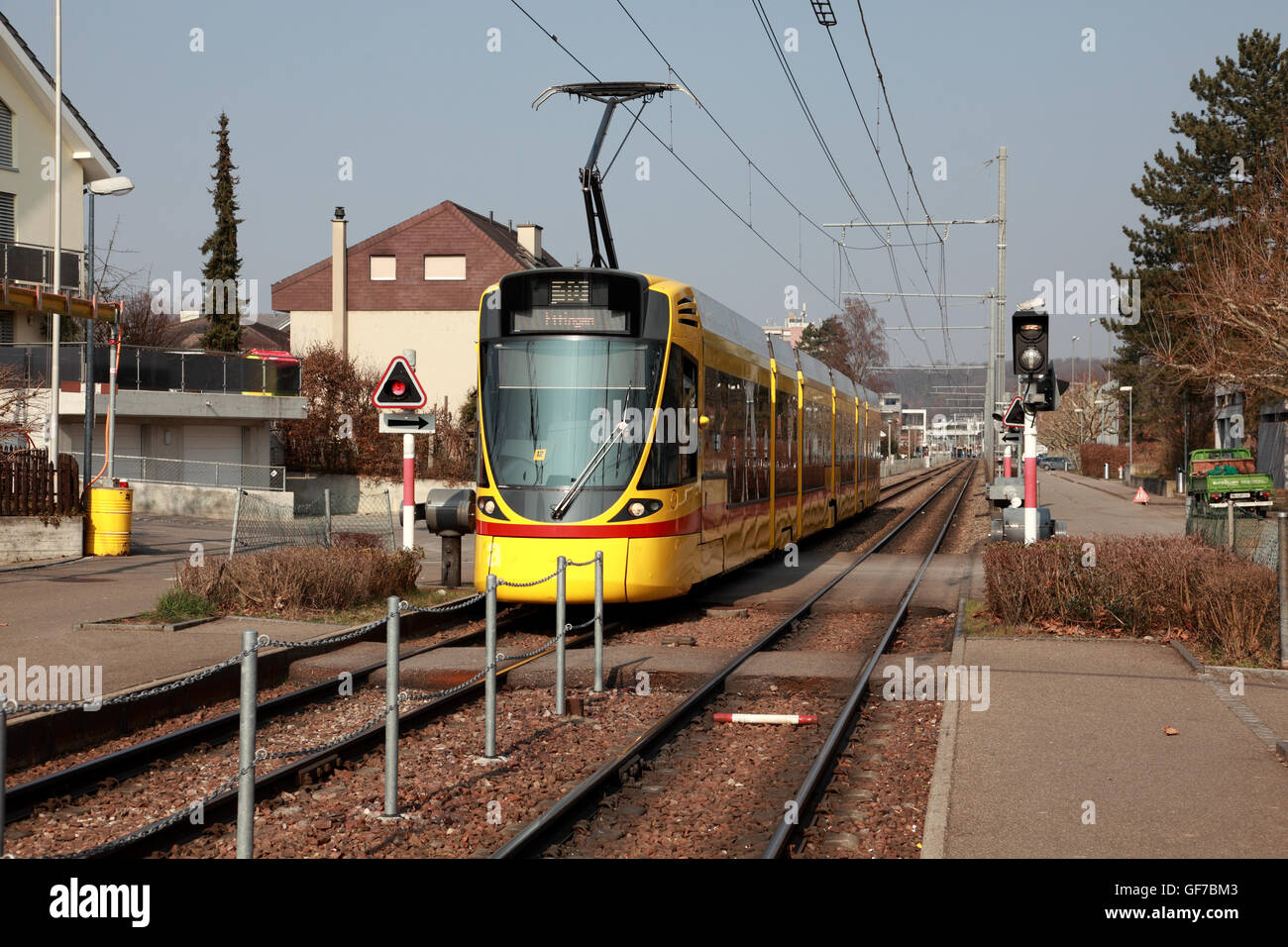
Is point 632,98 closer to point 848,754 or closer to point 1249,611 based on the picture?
point 1249,611

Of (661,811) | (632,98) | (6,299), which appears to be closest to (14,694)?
(661,811)

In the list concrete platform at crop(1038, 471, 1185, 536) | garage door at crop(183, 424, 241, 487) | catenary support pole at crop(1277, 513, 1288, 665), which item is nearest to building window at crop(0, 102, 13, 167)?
garage door at crop(183, 424, 241, 487)

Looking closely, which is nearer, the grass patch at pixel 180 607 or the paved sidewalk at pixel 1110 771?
the paved sidewalk at pixel 1110 771

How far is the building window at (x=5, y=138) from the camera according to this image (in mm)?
36406

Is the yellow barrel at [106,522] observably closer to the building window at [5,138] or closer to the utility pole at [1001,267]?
the building window at [5,138]

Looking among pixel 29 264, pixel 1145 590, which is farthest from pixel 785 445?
pixel 29 264

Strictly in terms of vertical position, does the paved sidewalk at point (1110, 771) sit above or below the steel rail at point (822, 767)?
above

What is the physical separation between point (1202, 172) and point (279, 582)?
47842 mm

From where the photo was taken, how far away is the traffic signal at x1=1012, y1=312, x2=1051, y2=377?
48.6 ft

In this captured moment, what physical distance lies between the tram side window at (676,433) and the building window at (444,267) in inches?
1725

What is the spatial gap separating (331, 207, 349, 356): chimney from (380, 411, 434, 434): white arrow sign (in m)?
41.7

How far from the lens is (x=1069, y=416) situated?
119812 mm

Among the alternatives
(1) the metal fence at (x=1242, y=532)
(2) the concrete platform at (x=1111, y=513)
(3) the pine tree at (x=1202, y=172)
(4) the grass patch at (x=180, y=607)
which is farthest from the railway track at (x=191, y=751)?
(3) the pine tree at (x=1202, y=172)
